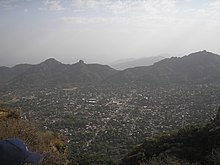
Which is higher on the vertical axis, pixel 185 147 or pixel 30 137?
pixel 30 137

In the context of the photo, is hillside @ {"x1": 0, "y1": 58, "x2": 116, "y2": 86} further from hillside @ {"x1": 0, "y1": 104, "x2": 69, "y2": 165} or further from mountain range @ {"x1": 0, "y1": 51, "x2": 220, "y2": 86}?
hillside @ {"x1": 0, "y1": 104, "x2": 69, "y2": 165}

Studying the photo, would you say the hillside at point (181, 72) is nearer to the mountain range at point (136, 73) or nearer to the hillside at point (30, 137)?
the mountain range at point (136, 73)

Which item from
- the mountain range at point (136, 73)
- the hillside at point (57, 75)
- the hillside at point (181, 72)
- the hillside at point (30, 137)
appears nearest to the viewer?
the hillside at point (30, 137)

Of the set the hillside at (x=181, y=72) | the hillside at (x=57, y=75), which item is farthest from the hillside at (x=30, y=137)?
the hillside at (x=57, y=75)

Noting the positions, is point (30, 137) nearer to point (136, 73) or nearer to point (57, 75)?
point (136, 73)

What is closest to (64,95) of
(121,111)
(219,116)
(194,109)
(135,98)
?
(135,98)

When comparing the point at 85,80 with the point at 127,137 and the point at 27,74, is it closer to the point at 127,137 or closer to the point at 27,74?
the point at 27,74

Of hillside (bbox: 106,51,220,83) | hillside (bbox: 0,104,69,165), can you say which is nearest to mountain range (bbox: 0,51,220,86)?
hillside (bbox: 106,51,220,83)

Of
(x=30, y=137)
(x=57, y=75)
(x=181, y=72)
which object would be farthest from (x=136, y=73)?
(x=30, y=137)
